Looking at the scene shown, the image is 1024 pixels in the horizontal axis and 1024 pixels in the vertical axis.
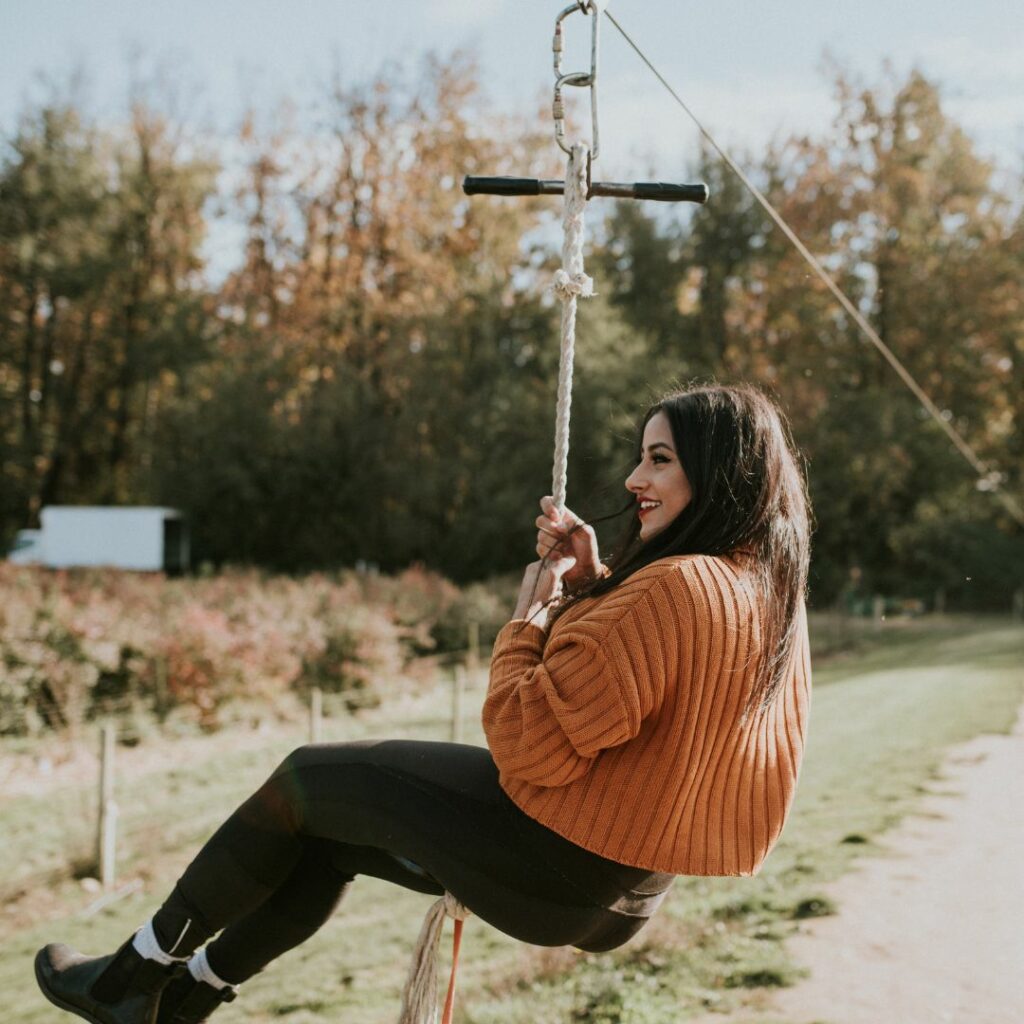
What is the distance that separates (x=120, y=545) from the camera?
73.5 ft

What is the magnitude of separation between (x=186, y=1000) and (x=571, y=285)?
176 cm

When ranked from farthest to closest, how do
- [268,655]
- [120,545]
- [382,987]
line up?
[120,545] → [268,655] → [382,987]

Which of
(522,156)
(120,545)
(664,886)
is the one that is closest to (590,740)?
(664,886)

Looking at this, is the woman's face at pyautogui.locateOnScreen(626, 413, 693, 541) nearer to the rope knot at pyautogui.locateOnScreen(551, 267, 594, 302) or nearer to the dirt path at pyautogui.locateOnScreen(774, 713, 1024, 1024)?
the rope knot at pyautogui.locateOnScreen(551, 267, 594, 302)

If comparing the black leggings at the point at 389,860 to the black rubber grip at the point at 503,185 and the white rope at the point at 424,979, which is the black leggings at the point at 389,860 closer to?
the white rope at the point at 424,979

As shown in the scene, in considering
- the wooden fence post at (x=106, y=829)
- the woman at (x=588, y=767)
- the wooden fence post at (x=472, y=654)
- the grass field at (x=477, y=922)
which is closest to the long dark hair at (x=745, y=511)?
the woman at (x=588, y=767)

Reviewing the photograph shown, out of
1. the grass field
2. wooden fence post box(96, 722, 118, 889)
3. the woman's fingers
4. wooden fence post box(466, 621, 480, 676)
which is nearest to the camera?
the woman's fingers

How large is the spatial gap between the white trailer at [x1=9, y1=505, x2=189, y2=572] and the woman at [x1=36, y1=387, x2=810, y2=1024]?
20508 millimetres

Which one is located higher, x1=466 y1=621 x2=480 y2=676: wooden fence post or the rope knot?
the rope knot

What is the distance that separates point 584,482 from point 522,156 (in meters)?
8.91

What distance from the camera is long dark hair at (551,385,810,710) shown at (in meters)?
1.96

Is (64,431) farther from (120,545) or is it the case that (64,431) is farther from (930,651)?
(930,651)

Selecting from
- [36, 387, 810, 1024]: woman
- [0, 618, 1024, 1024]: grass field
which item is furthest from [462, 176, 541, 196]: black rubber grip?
[0, 618, 1024, 1024]: grass field

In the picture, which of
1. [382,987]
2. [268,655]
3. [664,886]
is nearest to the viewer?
[664,886]
